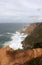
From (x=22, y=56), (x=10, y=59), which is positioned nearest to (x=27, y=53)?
(x=22, y=56)

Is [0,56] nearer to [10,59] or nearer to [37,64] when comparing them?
[10,59]

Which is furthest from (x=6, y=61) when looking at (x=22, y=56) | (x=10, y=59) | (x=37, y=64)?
(x=37, y=64)

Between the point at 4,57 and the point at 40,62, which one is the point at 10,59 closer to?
the point at 4,57

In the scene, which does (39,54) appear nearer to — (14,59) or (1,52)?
(14,59)

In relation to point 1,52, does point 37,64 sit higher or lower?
lower

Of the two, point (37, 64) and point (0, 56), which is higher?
point (0, 56)

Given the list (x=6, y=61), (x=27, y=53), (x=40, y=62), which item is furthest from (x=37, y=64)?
(x=6, y=61)
